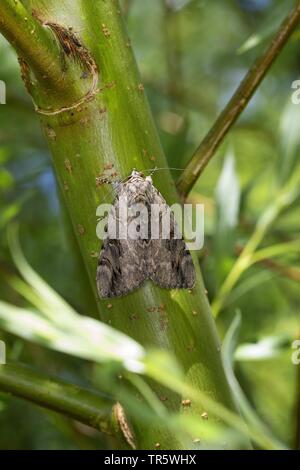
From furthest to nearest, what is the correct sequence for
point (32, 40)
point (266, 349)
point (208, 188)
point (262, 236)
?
1. point (208, 188)
2. point (262, 236)
3. point (266, 349)
4. point (32, 40)

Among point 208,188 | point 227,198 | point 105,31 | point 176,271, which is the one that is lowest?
point 176,271

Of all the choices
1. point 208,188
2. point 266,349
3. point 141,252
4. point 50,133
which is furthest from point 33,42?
point 208,188

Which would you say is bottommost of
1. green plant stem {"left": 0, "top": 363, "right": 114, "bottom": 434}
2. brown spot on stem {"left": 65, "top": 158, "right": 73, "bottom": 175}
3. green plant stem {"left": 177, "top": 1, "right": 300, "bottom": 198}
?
green plant stem {"left": 0, "top": 363, "right": 114, "bottom": 434}

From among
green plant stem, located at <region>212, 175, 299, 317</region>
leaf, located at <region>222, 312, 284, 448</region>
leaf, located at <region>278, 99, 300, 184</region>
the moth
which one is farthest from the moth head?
leaf, located at <region>278, 99, 300, 184</region>

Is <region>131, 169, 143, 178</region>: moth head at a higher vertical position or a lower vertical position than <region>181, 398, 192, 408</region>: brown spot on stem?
higher

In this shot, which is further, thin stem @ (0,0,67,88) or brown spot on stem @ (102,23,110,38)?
brown spot on stem @ (102,23,110,38)

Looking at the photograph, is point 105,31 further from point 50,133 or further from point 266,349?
point 266,349

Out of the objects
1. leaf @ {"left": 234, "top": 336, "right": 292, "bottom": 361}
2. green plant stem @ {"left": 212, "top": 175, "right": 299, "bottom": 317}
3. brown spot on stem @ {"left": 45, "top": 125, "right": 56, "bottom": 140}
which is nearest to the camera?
Result: brown spot on stem @ {"left": 45, "top": 125, "right": 56, "bottom": 140}

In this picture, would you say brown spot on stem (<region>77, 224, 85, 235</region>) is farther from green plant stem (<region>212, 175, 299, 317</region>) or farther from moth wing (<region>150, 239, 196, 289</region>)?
green plant stem (<region>212, 175, 299, 317</region>)

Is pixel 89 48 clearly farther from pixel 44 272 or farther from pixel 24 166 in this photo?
pixel 24 166
